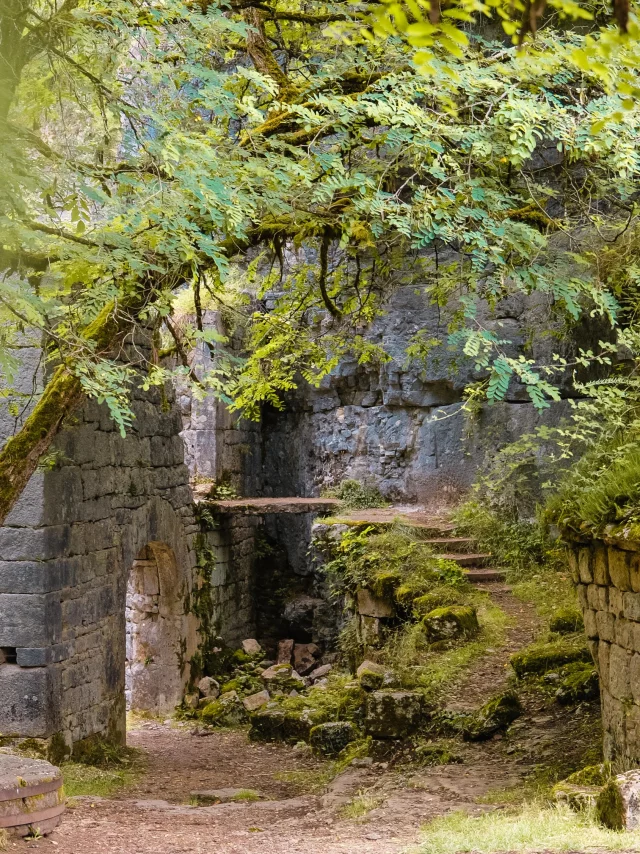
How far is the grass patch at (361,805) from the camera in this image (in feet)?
20.0

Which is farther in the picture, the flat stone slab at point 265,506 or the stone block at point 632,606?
the flat stone slab at point 265,506

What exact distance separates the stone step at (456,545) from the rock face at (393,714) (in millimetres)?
3839

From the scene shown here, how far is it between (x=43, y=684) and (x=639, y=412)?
202 inches

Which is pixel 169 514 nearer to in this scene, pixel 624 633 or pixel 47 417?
pixel 47 417

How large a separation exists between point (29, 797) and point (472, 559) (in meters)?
6.85

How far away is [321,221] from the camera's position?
6.57 m

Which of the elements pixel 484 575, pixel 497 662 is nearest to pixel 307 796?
pixel 497 662

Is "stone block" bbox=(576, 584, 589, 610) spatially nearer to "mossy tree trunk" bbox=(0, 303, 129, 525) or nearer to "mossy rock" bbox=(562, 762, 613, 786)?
"mossy rock" bbox=(562, 762, 613, 786)

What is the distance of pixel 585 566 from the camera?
5812 mm

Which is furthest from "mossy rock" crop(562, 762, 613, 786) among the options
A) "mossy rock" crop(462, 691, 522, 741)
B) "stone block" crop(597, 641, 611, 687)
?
"mossy rock" crop(462, 691, 522, 741)

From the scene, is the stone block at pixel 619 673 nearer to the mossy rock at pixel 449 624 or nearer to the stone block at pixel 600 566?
the stone block at pixel 600 566

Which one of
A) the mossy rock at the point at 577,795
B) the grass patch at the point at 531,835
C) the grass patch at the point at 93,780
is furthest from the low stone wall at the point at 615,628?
the grass patch at the point at 93,780

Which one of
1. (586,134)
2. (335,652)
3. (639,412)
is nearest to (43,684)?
(639,412)

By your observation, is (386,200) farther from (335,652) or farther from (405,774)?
(335,652)
